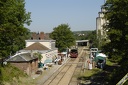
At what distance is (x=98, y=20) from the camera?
110 meters

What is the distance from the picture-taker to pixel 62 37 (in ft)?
257

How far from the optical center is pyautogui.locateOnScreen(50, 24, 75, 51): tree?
3070 inches

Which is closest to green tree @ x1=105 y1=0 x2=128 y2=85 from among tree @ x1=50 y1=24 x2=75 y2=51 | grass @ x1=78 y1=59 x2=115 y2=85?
grass @ x1=78 y1=59 x2=115 y2=85

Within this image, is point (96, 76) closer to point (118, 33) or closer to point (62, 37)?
point (118, 33)

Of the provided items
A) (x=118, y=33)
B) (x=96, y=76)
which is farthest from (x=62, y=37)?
(x=118, y=33)

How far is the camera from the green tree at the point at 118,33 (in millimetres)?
24086

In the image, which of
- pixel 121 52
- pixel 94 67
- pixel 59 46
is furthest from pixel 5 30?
pixel 59 46

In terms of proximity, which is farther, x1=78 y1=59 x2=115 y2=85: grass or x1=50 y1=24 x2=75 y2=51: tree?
x1=50 y1=24 x2=75 y2=51: tree

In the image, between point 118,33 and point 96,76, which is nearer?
point 118,33

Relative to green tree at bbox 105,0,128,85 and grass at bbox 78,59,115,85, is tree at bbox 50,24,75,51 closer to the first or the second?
grass at bbox 78,59,115,85

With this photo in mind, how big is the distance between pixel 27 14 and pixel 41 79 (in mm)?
10093

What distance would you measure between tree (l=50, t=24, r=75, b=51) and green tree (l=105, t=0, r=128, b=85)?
49644 millimetres

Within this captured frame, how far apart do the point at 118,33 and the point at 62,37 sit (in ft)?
174

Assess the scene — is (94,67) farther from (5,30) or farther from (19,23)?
(5,30)
